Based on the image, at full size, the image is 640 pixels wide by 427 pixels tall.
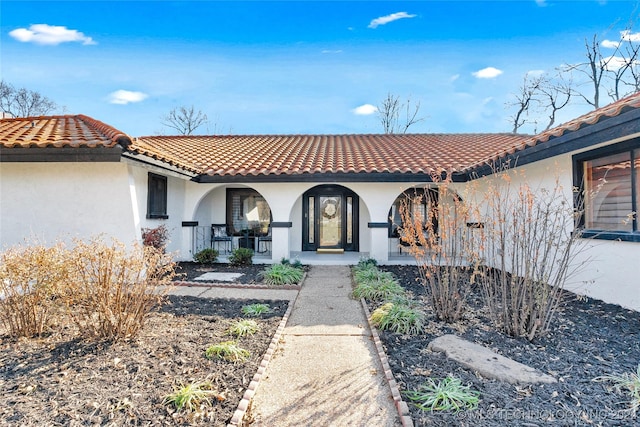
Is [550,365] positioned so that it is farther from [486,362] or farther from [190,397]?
[190,397]

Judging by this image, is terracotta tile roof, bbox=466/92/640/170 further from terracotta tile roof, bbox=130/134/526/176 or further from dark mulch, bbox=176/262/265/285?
dark mulch, bbox=176/262/265/285

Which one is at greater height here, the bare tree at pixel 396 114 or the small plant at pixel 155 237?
the bare tree at pixel 396 114

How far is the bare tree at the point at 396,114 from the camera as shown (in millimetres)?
24234

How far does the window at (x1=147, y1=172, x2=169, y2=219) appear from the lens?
8254 mm

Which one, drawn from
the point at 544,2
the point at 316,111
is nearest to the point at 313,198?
the point at 544,2

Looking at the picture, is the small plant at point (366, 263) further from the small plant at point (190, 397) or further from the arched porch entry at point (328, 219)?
the small plant at point (190, 397)

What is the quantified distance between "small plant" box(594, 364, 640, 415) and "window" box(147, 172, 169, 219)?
8.64 m

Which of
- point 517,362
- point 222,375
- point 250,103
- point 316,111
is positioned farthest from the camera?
point 316,111

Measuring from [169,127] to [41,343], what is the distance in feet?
91.8

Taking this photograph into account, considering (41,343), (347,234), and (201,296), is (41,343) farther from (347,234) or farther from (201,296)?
(347,234)

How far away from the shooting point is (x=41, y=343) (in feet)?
12.5

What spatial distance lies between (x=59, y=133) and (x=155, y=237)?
338 centimetres

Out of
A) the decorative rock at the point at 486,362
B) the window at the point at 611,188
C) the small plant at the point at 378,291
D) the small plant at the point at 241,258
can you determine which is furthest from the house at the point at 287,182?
the decorative rock at the point at 486,362

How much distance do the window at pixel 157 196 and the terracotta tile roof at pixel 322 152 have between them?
712mm
